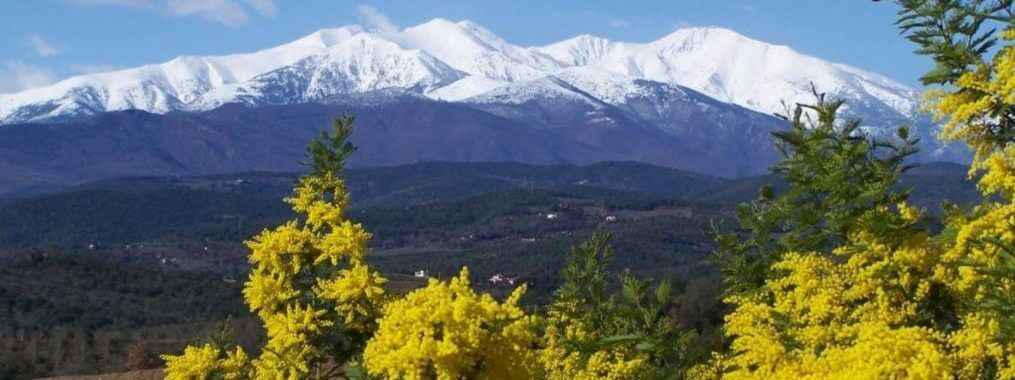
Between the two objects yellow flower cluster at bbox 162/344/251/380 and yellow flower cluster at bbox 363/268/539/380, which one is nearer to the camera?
yellow flower cluster at bbox 363/268/539/380

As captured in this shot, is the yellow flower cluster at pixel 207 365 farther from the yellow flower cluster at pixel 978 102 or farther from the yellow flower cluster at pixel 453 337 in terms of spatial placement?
the yellow flower cluster at pixel 978 102

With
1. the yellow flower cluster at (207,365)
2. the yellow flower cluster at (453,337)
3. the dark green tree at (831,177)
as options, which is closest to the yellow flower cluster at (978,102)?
the dark green tree at (831,177)

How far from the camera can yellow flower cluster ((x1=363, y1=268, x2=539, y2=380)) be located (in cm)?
939

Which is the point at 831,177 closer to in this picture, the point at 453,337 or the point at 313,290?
the point at 313,290

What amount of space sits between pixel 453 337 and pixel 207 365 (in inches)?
261

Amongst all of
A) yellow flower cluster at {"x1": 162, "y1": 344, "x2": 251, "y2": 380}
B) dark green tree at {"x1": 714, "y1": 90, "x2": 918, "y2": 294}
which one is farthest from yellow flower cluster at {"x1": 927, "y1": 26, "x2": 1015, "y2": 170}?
yellow flower cluster at {"x1": 162, "y1": 344, "x2": 251, "y2": 380}

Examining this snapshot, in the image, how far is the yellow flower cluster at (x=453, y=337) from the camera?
9391 mm

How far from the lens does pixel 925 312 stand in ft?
46.9

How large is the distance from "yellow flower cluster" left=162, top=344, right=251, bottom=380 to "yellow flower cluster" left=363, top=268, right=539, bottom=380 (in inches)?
222

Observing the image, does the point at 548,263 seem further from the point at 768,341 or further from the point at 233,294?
the point at 768,341

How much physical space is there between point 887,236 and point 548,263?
167m

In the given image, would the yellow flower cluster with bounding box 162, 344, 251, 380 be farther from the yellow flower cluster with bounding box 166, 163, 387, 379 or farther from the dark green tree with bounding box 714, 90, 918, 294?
the dark green tree with bounding box 714, 90, 918, 294

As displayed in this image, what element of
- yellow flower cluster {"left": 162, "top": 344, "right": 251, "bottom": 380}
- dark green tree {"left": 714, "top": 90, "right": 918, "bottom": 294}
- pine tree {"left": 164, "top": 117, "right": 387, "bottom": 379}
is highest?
dark green tree {"left": 714, "top": 90, "right": 918, "bottom": 294}

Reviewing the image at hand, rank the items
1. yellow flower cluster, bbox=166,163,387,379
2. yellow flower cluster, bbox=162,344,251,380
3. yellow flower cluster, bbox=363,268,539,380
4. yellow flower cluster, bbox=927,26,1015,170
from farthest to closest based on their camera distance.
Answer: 1. yellow flower cluster, bbox=162,344,251,380
2. yellow flower cluster, bbox=166,163,387,379
3. yellow flower cluster, bbox=927,26,1015,170
4. yellow flower cluster, bbox=363,268,539,380
